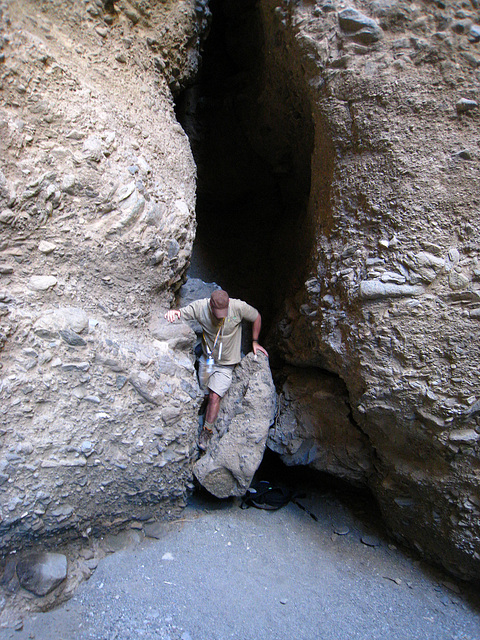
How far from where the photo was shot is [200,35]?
3.16 meters

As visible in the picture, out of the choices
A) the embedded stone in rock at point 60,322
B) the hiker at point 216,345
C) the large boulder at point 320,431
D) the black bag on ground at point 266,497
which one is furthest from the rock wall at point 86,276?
the large boulder at point 320,431

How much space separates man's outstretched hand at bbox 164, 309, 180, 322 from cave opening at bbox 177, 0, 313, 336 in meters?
1.21

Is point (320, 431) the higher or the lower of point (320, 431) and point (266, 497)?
the higher

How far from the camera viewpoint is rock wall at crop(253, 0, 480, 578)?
2.25 meters

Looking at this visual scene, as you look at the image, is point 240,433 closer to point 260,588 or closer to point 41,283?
point 260,588

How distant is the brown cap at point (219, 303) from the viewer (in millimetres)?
2738

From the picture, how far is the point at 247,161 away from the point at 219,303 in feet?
6.68

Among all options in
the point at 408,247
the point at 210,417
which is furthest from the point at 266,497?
the point at 408,247

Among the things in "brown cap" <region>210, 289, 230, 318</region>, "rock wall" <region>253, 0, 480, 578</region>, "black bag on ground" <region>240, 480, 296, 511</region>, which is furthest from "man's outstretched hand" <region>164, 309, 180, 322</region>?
"black bag on ground" <region>240, 480, 296, 511</region>

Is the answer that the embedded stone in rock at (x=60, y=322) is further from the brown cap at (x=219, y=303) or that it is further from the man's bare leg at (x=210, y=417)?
the man's bare leg at (x=210, y=417)

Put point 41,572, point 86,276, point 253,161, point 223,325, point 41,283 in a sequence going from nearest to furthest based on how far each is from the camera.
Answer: point 41,572 → point 41,283 → point 86,276 → point 223,325 → point 253,161

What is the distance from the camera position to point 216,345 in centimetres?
296

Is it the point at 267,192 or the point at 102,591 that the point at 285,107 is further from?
the point at 102,591

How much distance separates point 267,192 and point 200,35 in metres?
1.55
